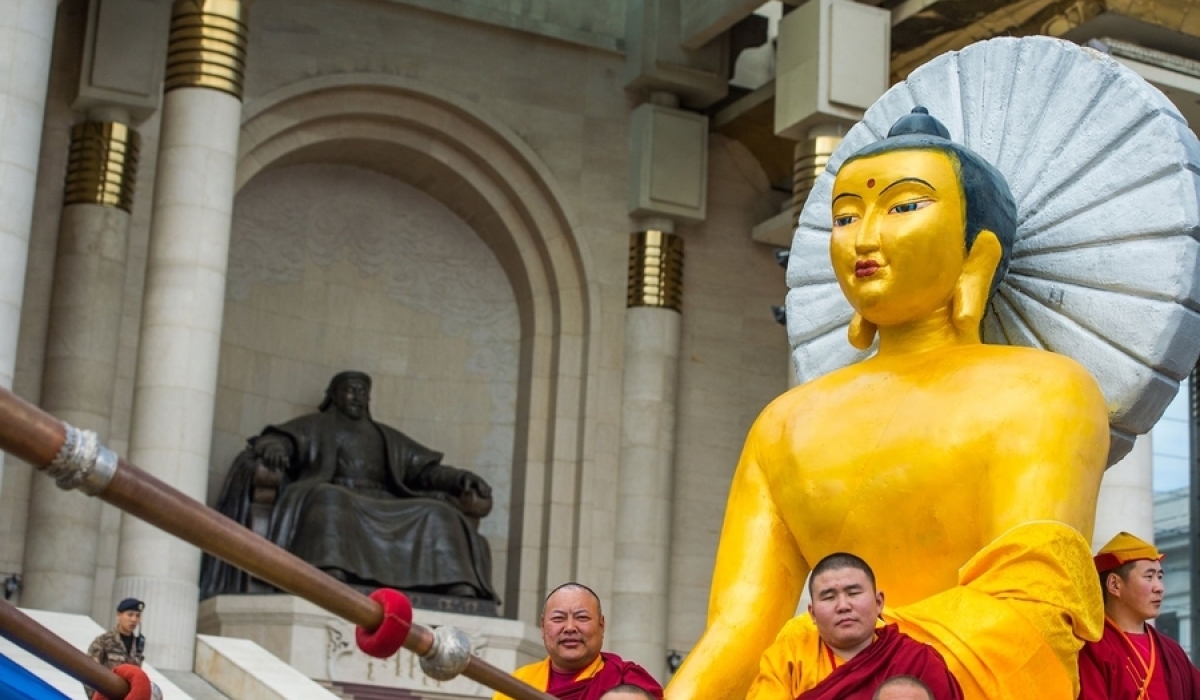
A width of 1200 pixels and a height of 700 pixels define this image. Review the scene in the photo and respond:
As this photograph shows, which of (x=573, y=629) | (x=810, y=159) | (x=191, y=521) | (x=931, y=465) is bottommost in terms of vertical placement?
(x=573, y=629)

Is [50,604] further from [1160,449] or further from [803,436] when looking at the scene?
[1160,449]

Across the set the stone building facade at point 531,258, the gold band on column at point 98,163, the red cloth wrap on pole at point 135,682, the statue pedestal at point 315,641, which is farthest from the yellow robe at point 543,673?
the stone building facade at point 531,258

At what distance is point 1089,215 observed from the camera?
4.11 metres

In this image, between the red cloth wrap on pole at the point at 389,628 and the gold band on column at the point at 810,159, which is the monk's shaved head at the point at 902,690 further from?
the gold band on column at the point at 810,159

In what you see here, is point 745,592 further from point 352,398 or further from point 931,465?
point 352,398

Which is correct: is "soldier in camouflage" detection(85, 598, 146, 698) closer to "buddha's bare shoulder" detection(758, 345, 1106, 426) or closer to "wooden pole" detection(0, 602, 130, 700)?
"buddha's bare shoulder" detection(758, 345, 1106, 426)

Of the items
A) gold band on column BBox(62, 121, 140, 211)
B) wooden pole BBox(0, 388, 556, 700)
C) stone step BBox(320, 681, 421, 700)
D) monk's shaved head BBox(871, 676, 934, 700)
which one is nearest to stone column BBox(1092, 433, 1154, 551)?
stone step BBox(320, 681, 421, 700)

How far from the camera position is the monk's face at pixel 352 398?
14297mm

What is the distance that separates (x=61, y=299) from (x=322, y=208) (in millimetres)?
3178

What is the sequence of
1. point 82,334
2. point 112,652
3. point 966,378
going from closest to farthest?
point 966,378
point 112,652
point 82,334

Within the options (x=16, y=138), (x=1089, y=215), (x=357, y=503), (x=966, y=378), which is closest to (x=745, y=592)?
(x=966, y=378)

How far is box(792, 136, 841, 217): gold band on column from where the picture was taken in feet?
44.0

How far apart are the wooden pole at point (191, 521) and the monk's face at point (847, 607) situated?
0.91 metres

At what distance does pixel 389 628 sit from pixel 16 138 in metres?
8.59
